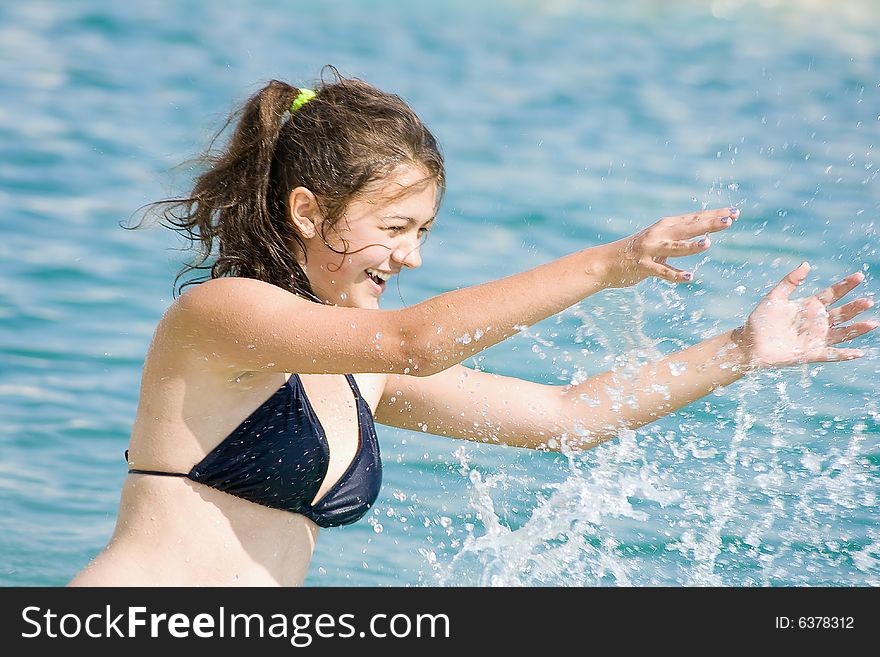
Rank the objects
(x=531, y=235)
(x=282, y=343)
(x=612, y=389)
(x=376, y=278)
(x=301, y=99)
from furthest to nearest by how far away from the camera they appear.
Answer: (x=531, y=235), (x=612, y=389), (x=301, y=99), (x=376, y=278), (x=282, y=343)

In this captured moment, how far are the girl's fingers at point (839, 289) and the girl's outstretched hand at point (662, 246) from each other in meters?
0.64

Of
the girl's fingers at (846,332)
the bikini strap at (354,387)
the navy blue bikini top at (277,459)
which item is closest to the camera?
the navy blue bikini top at (277,459)

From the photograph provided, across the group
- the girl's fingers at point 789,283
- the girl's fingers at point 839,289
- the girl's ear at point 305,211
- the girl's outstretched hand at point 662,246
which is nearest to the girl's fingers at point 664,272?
the girl's outstretched hand at point 662,246

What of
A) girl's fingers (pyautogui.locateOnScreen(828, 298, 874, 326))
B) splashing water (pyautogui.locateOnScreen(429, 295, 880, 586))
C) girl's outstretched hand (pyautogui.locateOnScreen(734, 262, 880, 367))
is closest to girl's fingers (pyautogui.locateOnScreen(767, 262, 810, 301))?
girl's outstretched hand (pyautogui.locateOnScreen(734, 262, 880, 367))

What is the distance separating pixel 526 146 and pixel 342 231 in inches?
255

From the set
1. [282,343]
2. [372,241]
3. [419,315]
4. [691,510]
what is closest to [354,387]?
[372,241]

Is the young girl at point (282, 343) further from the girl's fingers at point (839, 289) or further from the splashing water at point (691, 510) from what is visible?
the splashing water at point (691, 510)

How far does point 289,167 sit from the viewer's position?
2.88 metres

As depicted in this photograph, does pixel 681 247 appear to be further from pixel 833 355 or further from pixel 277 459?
pixel 277 459

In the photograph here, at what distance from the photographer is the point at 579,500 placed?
409cm

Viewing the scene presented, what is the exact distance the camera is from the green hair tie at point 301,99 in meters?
2.95

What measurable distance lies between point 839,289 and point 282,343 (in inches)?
54.8

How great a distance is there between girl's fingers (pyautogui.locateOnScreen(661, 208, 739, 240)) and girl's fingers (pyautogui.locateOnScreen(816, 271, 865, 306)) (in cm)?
65
